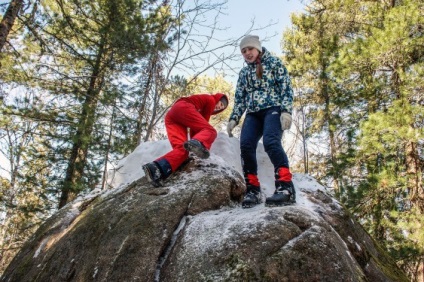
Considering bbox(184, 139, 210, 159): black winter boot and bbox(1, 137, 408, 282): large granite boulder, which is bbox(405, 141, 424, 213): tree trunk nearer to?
bbox(1, 137, 408, 282): large granite boulder

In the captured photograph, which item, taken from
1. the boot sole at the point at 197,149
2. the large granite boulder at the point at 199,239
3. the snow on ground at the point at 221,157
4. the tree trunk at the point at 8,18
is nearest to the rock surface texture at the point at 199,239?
the large granite boulder at the point at 199,239

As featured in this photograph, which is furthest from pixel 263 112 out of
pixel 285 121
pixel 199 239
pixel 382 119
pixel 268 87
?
pixel 382 119

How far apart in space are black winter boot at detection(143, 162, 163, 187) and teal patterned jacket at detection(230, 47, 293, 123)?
1.35 meters

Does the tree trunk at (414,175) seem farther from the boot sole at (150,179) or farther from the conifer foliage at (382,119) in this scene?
the boot sole at (150,179)

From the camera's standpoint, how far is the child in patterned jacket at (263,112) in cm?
349

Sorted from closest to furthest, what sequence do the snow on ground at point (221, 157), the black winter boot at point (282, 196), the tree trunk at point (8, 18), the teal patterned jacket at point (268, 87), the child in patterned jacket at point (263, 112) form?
1. the black winter boot at point (282, 196)
2. the child in patterned jacket at point (263, 112)
3. the teal patterned jacket at point (268, 87)
4. the snow on ground at point (221, 157)
5. the tree trunk at point (8, 18)

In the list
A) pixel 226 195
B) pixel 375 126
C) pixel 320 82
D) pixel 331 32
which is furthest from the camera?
pixel 320 82

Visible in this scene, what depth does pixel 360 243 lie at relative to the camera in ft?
13.1

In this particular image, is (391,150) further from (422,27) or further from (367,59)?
(422,27)

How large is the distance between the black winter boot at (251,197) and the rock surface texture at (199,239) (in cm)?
16

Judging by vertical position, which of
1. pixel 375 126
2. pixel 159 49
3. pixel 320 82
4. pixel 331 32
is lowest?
pixel 375 126

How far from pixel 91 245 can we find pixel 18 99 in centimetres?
716

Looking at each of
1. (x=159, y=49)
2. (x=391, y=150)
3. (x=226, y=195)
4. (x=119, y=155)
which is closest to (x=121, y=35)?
(x=159, y=49)

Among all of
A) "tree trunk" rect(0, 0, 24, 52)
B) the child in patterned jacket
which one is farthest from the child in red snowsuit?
"tree trunk" rect(0, 0, 24, 52)
